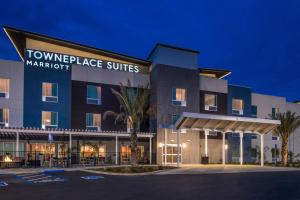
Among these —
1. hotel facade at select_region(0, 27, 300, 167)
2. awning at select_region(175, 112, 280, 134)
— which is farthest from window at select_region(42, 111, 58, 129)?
awning at select_region(175, 112, 280, 134)

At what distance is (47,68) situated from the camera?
35.1 meters

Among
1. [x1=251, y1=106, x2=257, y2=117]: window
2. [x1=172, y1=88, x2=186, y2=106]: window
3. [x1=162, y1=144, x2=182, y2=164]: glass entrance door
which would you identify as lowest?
[x1=162, y1=144, x2=182, y2=164]: glass entrance door

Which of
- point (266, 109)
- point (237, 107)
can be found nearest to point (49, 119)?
point (237, 107)

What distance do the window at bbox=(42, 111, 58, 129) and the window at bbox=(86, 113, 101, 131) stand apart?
11.3ft

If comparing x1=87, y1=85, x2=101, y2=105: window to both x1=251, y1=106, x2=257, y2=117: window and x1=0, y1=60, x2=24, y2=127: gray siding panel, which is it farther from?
x1=251, y1=106, x2=257, y2=117: window

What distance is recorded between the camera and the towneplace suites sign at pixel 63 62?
35.0 meters

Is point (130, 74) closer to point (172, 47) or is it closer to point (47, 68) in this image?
point (172, 47)

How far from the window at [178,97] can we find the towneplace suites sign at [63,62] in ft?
19.3

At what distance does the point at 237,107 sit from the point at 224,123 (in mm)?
9180

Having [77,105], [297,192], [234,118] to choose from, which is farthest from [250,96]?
[297,192]

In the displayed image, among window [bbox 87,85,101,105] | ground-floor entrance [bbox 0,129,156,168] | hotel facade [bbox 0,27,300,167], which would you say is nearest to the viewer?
ground-floor entrance [bbox 0,129,156,168]

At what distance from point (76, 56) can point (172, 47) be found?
443 inches

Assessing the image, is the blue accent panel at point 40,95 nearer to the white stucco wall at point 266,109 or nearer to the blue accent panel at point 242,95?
the blue accent panel at point 242,95

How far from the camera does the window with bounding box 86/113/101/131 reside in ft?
120
